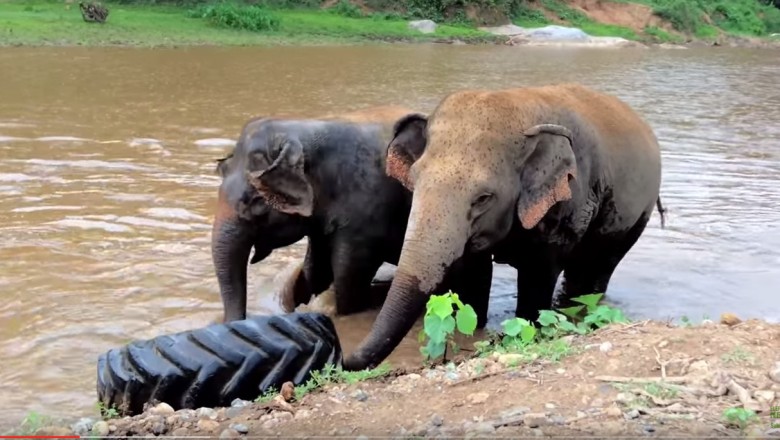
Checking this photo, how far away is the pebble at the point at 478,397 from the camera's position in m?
3.30

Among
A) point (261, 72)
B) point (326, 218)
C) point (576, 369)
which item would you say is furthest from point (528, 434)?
point (261, 72)

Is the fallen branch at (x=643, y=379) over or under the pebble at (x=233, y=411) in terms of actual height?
over

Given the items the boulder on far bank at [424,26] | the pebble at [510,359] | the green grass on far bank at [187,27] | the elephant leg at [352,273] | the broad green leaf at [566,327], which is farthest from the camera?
the boulder on far bank at [424,26]

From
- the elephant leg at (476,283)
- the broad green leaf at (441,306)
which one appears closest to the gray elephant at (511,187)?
the elephant leg at (476,283)

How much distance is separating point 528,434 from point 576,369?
2.15ft

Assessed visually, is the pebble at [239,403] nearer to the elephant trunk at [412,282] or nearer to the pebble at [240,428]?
the pebble at [240,428]

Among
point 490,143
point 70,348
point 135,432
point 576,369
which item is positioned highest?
point 490,143

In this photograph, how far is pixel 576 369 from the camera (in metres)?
3.51

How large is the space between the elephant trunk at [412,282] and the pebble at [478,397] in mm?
787

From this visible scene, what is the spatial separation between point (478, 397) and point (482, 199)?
1325 millimetres

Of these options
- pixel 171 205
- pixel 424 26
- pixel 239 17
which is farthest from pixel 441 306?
pixel 424 26

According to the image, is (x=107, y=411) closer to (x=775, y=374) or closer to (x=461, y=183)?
(x=461, y=183)

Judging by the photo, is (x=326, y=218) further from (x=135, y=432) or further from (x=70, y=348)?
(x=135, y=432)

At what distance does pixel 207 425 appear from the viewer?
10.9 ft
